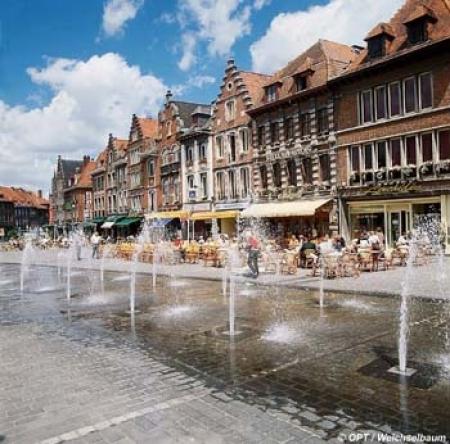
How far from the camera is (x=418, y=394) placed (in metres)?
5.43

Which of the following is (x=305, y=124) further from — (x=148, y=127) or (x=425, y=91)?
(x=148, y=127)

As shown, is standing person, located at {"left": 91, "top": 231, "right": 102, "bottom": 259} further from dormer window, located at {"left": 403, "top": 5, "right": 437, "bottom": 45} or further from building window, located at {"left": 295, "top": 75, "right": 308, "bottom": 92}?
dormer window, located at {"left": 403, "top": 5, "right": 437, "bottom": 45}

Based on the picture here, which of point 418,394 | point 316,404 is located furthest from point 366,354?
point 316,404

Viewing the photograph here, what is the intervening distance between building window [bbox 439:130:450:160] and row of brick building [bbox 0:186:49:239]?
102m

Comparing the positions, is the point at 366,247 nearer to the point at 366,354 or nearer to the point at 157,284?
the point at 157,284

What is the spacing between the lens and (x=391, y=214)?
26000mm

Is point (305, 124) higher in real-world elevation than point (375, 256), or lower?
higher

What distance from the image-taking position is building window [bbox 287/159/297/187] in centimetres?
3145

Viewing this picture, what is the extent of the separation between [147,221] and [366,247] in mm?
31670

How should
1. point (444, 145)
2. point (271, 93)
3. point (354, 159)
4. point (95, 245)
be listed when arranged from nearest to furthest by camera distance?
point (444, 145) → point (354, 159) → point (95, 245) → point (271, 93)

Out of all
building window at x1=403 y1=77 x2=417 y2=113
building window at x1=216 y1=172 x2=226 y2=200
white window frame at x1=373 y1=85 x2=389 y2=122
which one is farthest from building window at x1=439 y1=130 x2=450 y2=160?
building window at x1=216 y1=172 x2=226 y2=200

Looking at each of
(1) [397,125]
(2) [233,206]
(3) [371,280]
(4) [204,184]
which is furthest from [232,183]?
(3) [371,280]

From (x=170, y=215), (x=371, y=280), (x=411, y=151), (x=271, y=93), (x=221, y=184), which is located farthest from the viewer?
(x=170, y=215)

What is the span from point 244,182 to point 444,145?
613 inches
